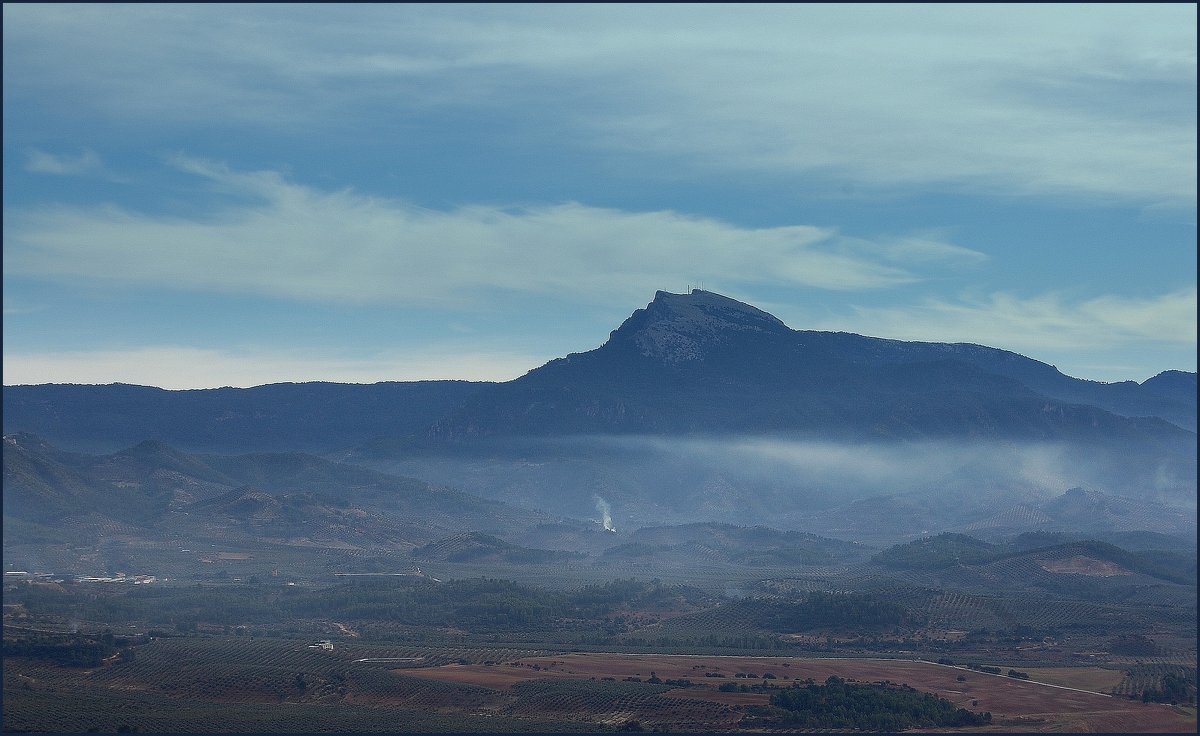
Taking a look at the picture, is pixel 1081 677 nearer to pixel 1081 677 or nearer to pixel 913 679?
pixel 1081 677

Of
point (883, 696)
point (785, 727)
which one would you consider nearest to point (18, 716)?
point (785, 727)

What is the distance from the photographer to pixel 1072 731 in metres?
119

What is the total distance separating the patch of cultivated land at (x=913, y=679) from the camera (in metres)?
122

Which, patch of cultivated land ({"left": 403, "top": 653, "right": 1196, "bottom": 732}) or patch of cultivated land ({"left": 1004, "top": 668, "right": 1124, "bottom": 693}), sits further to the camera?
patch of cultivated land ({"left": 1004, "top": 668, "right": 1124, "bottom": 693})

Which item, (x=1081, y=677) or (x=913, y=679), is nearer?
(x=913, y=679)

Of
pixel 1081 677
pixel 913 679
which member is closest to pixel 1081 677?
pixel 1081 677

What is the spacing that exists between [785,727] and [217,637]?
77702 mm

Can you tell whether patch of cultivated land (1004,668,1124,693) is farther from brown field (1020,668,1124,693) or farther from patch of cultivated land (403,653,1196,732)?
patch of cultivated land (403,653,1196,732)

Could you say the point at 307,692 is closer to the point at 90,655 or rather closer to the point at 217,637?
the point at 90,655

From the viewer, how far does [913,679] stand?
14825 centimetres

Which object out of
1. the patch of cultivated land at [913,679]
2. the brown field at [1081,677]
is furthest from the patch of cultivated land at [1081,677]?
the patch of cultivated land at [913,679]

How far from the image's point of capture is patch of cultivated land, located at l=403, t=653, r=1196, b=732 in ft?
402

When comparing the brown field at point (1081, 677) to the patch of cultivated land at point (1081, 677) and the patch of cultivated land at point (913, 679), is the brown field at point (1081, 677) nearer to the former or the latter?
the patch of cultivated land at point (1081, 677)

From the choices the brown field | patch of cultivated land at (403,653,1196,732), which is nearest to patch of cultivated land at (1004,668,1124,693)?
the brown field
